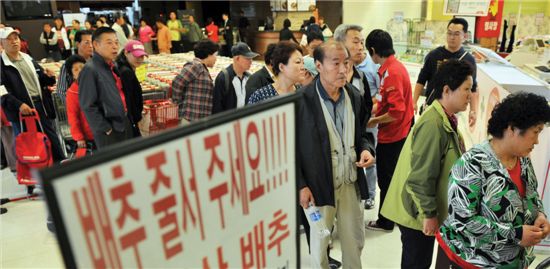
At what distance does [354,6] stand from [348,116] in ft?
30.7

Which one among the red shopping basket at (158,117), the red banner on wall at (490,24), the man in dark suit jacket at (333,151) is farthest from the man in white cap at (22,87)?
the red banner on wall at (490,24)

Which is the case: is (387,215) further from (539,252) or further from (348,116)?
(539,252)

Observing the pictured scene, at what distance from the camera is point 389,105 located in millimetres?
3295

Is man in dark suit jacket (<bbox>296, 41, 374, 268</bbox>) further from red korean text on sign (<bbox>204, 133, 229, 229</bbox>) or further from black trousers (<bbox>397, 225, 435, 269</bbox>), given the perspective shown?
red korean text on sign (<bbox>204, 133, 229, 229</bbox>)

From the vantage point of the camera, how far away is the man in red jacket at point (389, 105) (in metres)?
3.22

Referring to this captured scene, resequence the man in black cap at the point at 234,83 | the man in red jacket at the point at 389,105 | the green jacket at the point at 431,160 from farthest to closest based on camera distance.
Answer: the man in black cap at the point at 234,83 → the man in red jacket at the point at 389,105 → the green jacket at the point at 431,160

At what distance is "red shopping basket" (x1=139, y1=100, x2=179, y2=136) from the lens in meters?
4.53

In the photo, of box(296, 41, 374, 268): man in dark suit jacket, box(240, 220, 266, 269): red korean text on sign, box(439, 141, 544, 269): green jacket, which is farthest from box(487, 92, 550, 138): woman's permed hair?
box(240, 220, 266, 269): red korean text on sign

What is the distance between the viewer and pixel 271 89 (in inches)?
107

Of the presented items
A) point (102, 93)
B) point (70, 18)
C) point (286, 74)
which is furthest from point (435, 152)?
point (70, 18)

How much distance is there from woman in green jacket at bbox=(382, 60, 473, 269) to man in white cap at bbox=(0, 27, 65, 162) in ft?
12.9

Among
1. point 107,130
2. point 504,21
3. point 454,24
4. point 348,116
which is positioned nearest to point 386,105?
point 348,116

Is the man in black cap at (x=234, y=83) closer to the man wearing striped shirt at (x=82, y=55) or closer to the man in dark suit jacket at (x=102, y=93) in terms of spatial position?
the man in dark suit jacket at (x=102, y=93)

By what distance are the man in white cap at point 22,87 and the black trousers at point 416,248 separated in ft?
12.9
